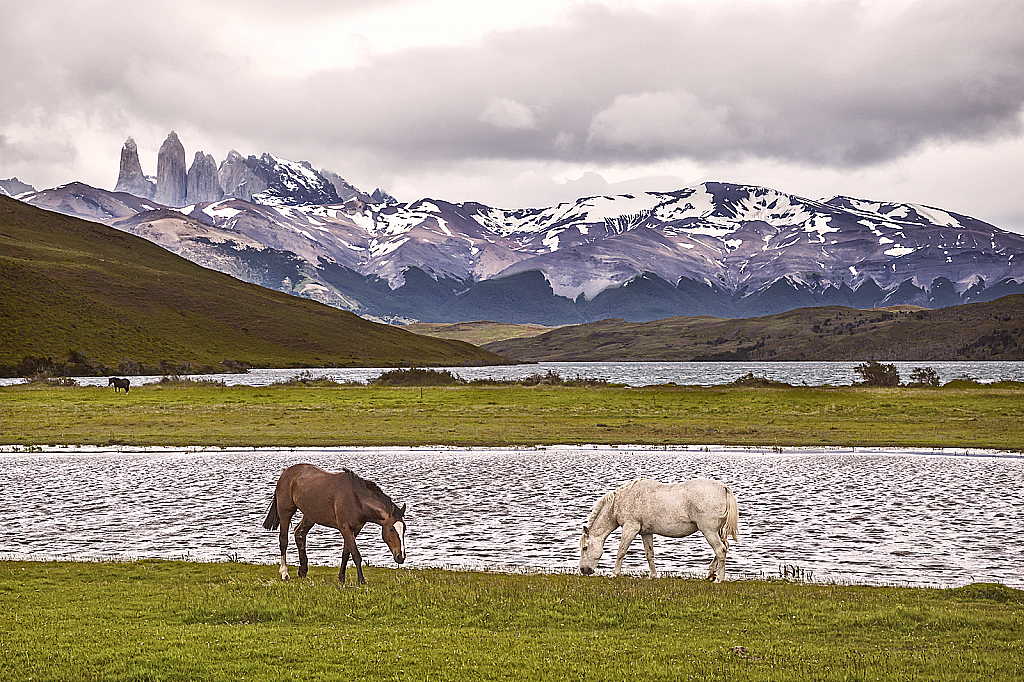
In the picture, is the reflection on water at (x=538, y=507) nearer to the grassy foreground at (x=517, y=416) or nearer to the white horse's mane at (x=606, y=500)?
the white horse's mane at (x=606, y=500)

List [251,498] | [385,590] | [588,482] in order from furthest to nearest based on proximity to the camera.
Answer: [588,482] → [251,498] → [385,590]

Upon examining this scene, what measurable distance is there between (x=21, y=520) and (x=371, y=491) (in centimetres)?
1803

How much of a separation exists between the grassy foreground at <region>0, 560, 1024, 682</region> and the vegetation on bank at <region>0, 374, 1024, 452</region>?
38574 millimetres

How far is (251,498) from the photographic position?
3622 cm

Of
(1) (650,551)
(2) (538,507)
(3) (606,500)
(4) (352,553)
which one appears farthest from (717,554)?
(2) (538,507)

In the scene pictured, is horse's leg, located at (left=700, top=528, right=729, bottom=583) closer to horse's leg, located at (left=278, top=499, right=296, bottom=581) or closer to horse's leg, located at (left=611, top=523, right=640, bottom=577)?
horse's leg, located at (left=611, top=523, right=640, bottom=577)

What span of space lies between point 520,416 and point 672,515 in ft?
184

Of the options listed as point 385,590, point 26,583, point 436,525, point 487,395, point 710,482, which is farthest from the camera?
point 487,395

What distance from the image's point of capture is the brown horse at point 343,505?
64.5 feet

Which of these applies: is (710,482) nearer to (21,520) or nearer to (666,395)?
(21,520)

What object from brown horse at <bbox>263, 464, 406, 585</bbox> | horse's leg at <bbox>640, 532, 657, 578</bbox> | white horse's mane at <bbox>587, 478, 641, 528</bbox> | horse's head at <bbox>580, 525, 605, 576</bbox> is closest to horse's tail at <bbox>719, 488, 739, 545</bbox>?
horse's leg at <bbox>640, 532, 657, 578</bbox>

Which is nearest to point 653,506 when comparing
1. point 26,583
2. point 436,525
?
point 436,525

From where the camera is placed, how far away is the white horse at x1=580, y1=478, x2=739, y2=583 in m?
20.6

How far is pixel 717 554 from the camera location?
20.6m
